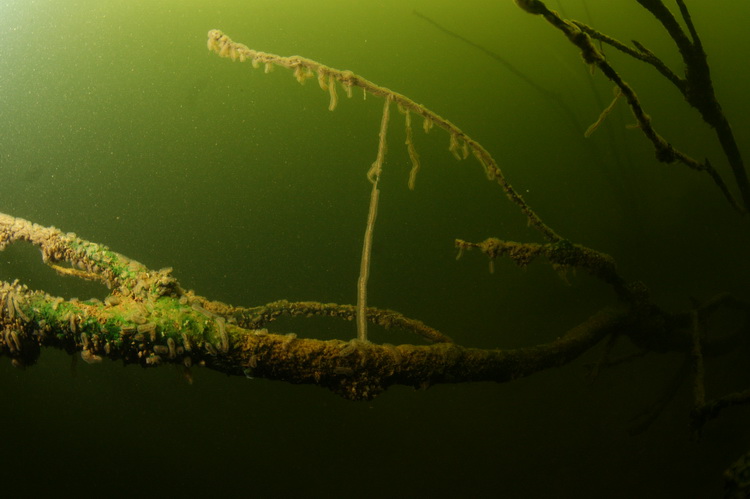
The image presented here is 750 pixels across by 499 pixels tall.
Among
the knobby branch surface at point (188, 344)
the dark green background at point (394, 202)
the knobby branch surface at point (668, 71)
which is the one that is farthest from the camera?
the dark green background at point (394, 202)

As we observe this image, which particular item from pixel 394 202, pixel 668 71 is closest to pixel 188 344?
pixel 394 202

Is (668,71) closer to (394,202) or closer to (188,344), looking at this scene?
(394,202)

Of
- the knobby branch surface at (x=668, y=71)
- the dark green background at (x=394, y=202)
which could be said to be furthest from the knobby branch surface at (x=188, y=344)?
the dark green background at (x=394, y=202)

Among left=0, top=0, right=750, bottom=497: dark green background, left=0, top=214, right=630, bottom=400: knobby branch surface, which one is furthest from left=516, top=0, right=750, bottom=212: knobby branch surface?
left=0, top=214, right=630, bottom=400: knobby branch surface

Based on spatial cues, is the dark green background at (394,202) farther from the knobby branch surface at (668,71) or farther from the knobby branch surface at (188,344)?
the knobby branch surface at (188,344)

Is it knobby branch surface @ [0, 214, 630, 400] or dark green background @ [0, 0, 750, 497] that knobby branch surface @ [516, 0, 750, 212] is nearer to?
dark green background @ [0, 0, 750, 497]

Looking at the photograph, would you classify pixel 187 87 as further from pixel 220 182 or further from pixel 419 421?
pixel 419 421

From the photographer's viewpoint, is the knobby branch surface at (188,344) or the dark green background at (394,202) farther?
the dark green background at (394,202)

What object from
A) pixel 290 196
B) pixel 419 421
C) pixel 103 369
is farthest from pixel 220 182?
pixel 419 421
